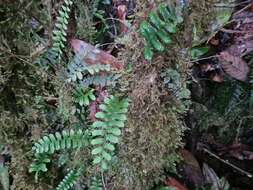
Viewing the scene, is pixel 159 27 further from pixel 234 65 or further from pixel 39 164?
pixel 39 164

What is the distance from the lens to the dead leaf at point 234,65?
225 centimetres

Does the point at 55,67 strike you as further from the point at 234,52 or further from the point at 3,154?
the point at 234,52

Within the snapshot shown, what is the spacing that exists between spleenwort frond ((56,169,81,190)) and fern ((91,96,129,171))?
1.32ft

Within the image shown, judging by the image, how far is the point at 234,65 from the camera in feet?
7.40

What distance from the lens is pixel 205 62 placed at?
2.45 metres

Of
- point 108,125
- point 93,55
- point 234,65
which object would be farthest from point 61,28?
point 234,65

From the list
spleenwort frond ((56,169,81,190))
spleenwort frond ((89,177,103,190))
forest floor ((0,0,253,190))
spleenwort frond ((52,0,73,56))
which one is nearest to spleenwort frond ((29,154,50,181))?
forest floor ((0,0,253,190))

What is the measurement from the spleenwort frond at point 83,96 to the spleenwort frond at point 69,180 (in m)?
0.45

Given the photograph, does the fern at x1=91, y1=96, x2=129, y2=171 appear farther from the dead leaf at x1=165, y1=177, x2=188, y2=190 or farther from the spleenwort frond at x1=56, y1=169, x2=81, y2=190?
the dead leaf at x1=165, y1=177, x2=188, y2=190

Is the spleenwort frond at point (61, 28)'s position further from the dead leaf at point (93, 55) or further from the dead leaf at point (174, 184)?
the dead leaf at point (174, 184)

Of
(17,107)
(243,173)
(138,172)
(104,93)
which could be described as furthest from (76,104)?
(243,173)

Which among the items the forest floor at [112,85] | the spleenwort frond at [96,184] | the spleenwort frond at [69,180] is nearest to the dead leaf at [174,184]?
the forest floor at [112,85]

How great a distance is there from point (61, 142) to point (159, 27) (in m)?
0.86

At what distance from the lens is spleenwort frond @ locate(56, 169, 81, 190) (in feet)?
6.89
